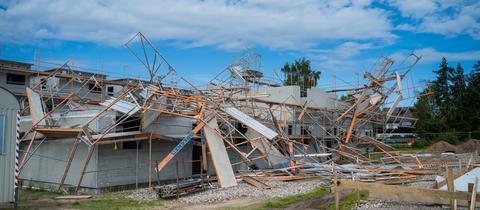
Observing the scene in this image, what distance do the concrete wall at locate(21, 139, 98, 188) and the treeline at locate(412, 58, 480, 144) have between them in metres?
46.0

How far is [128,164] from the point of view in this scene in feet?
68.0

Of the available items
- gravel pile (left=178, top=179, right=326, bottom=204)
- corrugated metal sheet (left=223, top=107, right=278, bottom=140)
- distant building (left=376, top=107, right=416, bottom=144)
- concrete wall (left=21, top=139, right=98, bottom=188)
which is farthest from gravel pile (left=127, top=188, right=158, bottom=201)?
distant building (left=376, top=107, right=416, bottom=144)

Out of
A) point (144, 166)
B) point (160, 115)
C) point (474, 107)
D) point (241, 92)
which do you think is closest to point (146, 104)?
point (160, 115)

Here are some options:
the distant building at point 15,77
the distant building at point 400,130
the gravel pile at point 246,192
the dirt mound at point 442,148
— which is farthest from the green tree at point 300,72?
the gravel pile at point 246,192

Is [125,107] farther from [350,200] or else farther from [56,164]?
[350,200]

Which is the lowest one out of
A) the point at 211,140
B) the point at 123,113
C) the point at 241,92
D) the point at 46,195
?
the point at 46,195

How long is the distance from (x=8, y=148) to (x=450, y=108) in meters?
60.2

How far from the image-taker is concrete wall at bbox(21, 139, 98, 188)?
64.0 ft

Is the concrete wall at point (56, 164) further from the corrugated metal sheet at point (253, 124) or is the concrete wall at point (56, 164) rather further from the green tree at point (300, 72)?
the green tree at point (300, 72)

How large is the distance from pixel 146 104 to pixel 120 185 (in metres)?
3.78

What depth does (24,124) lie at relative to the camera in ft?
74.6

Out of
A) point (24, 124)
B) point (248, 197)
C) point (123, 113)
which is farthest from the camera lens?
point (24, 124)

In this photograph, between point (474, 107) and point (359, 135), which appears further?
point (474, 107)

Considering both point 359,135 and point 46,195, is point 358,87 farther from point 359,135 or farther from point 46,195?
point 46,195
